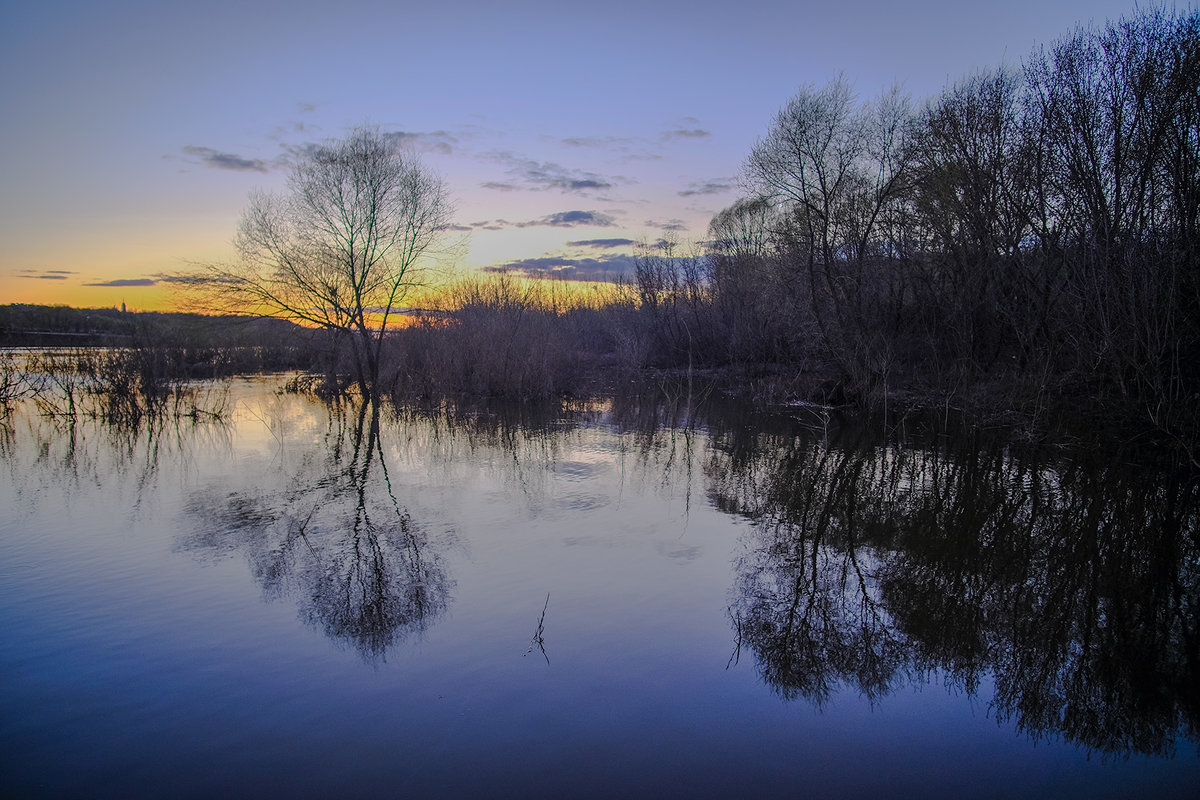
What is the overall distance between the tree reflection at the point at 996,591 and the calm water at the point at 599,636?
0.11ft

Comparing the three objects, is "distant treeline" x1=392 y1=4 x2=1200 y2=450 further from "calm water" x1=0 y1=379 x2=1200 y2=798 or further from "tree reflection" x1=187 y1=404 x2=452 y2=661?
"tree reflection" x1=187 y1=404 x2=452 y2=661

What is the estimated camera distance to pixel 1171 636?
491cm

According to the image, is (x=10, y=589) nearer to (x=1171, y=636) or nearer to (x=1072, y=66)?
(x=1171, y=636)

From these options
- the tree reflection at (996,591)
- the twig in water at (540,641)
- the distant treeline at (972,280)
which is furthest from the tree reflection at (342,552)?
the distant treeline at (972,280)

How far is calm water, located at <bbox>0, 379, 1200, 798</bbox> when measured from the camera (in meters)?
3.49

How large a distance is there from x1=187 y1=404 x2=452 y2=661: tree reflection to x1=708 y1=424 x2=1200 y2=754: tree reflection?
281 centimetres

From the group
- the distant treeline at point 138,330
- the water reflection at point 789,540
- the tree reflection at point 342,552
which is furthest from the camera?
the distant treeline at point 138,330

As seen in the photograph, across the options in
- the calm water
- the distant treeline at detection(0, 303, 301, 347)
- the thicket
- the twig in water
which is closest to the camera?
the calm water

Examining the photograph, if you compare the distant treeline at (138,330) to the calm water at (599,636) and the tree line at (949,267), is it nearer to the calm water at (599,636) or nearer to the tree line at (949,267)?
the tree line at (949,267)

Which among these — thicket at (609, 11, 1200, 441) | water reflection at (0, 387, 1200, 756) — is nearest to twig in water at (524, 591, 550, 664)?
water reflection at (0, 387, 1200, 756)

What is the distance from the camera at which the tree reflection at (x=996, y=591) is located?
13.9ft

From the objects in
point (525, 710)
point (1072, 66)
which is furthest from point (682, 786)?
point (1072, 66)

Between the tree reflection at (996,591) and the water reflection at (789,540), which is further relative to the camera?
the water reflection at (789,540)

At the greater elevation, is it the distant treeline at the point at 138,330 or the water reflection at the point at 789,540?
the distant treeline at the point at 138,330
